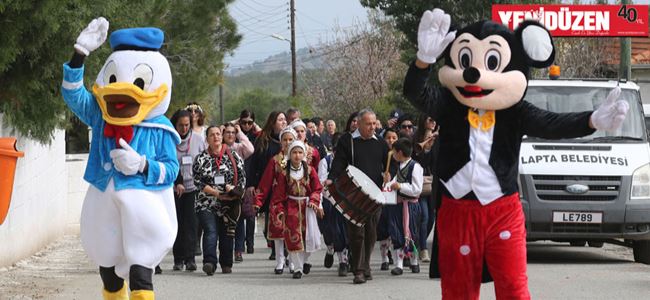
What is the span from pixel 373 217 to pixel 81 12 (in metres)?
3.83

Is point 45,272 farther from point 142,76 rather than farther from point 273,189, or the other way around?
point 142,76

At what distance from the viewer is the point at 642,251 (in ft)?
50.7

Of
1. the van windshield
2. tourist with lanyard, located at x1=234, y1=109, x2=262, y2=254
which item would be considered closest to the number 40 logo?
the van windshield

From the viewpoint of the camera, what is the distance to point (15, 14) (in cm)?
1128

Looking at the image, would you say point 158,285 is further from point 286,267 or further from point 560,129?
point 560,129

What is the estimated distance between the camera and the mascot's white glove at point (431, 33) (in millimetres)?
8008

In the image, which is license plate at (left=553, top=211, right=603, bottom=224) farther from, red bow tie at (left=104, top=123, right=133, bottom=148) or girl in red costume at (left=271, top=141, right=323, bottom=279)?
red bow tie at (left=104, top=123, right=133, bottom=148)

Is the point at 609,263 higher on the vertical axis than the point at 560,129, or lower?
lower

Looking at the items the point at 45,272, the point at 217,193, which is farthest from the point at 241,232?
the point at 45,272

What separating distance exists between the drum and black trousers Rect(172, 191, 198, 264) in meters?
2.17

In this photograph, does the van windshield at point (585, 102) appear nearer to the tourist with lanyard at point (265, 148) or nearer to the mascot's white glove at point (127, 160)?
the tourist with lanyard at point (265, 148)

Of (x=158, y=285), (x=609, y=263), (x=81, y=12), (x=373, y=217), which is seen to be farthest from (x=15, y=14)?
(x=609, y=263)

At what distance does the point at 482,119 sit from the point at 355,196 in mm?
4575

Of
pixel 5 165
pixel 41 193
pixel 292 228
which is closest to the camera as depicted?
pixel 5 165
